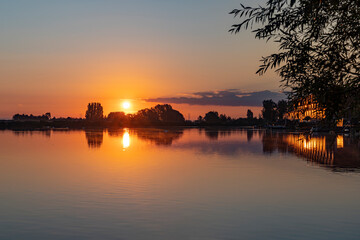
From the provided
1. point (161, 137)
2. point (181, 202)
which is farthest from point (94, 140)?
point (181, 202)

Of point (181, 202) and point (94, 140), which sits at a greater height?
point (94, 140)

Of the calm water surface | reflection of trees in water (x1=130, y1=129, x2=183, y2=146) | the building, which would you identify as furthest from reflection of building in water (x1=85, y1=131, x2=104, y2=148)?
the building

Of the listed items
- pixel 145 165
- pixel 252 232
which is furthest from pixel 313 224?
pixel 145 165

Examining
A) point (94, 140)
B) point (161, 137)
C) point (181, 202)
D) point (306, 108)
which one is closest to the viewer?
point (306, 108)

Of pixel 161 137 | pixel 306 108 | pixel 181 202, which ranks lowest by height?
pixel 181 202

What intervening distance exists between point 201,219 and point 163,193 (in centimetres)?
713

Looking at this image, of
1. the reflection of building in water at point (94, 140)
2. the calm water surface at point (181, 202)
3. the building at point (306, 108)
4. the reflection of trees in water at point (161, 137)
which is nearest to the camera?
the building at point (306, 108)

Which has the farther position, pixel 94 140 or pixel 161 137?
pixel 161 137

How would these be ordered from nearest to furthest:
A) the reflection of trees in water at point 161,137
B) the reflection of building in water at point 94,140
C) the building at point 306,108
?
the building at point 306,108 < the reflection of building in water at point 94,140 < the reflection of trees in water at point 161,137

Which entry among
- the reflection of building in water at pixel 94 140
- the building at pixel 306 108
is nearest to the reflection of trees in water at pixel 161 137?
the reflection of building in water at pixel 94 140

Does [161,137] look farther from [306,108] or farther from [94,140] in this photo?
[306,108]

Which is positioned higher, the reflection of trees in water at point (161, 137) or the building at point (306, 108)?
the building at point (306, 108)

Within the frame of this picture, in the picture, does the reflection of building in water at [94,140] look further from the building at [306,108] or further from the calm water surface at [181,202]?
the building at [306,108]

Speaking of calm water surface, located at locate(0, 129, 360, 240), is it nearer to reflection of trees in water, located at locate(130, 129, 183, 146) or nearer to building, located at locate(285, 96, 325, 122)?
building, located at locate(285, 96, 325, 122)
